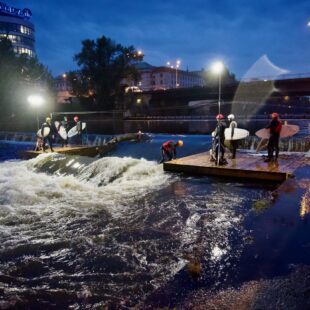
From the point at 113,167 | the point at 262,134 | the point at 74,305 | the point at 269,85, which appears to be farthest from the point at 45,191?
the point at 269,85

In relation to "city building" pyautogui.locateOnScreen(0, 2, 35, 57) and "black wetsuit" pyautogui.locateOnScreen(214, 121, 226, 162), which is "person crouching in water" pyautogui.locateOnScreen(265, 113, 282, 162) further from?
"city building" pyautogui.locateOnScreen(0, 2, 35, 57)

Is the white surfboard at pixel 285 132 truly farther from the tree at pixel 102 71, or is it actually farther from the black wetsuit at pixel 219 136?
the tree at pixel 102 71

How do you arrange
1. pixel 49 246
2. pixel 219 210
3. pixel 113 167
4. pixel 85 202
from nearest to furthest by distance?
pixel 49 246, pixel 219 210, pixel 85 202, pixel 113 167

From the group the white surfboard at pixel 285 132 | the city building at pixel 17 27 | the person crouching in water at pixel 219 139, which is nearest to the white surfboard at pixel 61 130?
the person crouching in water at pixel 219 139

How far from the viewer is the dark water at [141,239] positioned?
4797 millimetres

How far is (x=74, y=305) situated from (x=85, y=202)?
5.48 metres

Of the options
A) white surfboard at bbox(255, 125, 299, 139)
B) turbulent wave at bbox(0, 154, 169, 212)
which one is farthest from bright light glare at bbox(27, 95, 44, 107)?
white surfboard at bbox(255, 125, 299, 139)

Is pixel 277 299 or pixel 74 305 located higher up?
pixel 277 299

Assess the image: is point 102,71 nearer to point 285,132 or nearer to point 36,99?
point 36,99

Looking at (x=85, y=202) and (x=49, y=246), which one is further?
(x=85, y=202)

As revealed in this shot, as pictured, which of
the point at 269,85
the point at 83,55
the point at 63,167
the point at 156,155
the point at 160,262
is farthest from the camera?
the point at 83,55

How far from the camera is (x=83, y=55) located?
2255 inches

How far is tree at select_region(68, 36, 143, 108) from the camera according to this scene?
56.3 m

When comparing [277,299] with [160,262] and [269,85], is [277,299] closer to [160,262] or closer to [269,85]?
[160,262]
